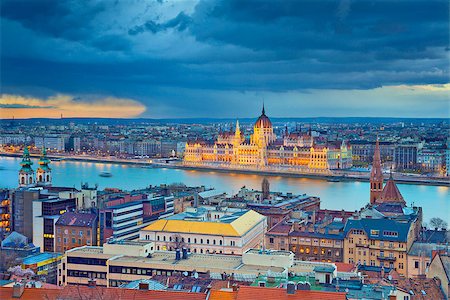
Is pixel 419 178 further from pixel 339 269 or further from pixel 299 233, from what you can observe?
pixel 339 269

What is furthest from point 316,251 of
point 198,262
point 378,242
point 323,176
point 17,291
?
point 323,176

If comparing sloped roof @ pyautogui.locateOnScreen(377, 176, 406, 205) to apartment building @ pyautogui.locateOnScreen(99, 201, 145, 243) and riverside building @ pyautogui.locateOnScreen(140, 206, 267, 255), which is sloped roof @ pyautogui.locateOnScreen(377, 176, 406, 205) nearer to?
riverside building @ pyautogui.locateOnScreen(140, 206, 267, 255)

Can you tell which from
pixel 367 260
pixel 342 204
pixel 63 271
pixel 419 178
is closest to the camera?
pixel 63 271

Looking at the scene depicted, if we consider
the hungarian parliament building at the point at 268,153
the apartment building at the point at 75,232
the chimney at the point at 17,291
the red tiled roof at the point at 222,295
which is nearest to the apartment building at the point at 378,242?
the apartment building at the point at 75,232

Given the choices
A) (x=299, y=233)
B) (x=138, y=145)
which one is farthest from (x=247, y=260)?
(x=138, y=145)

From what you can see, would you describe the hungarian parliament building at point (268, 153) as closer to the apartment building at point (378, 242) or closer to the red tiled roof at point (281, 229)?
the red tiled roof at point (281, 229)

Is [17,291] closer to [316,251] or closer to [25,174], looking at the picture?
[316,251]
